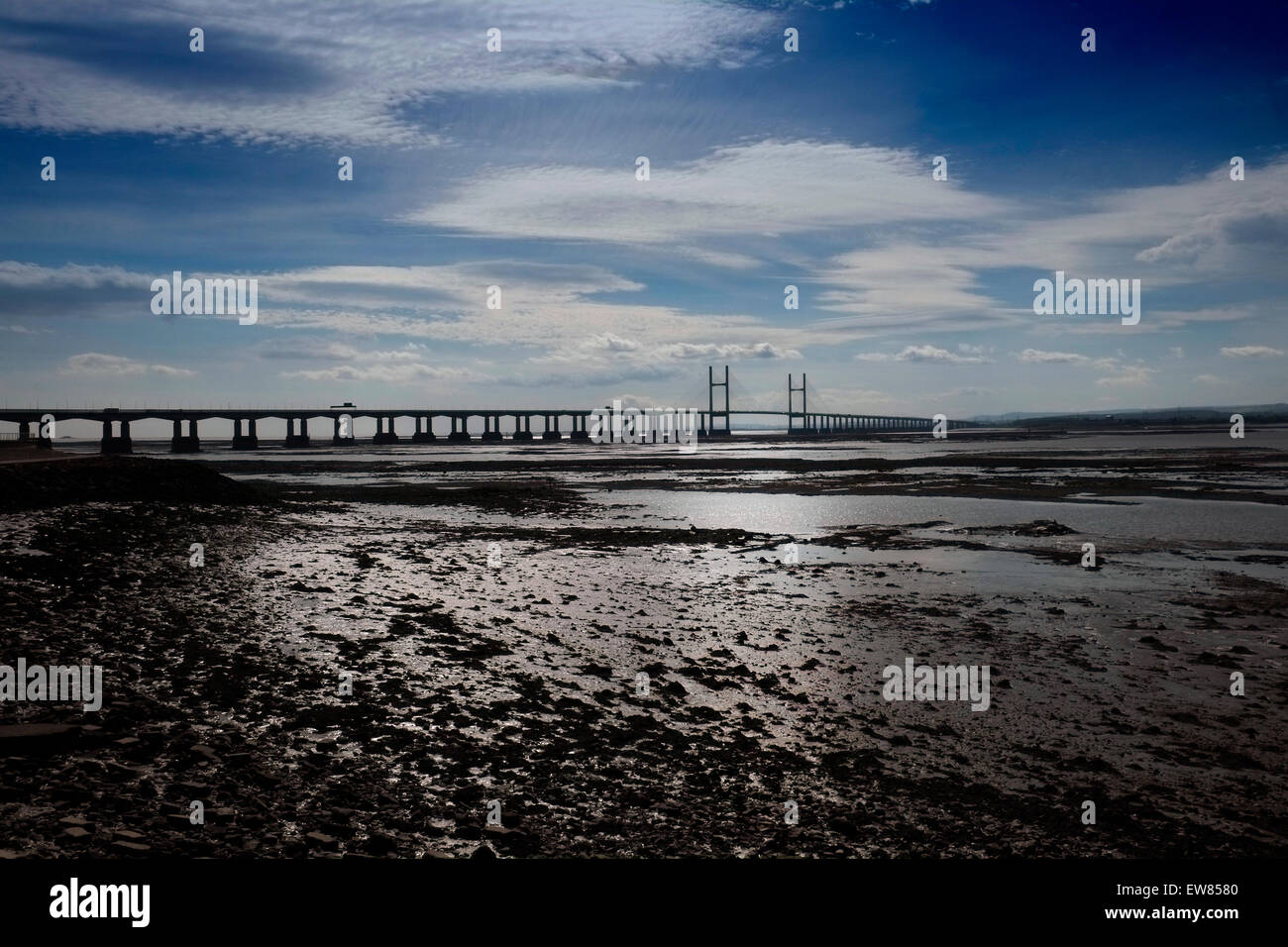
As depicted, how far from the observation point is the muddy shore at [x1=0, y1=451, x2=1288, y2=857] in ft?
20.1

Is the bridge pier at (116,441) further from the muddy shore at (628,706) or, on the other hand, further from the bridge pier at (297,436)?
the muddy shore at (628,706)

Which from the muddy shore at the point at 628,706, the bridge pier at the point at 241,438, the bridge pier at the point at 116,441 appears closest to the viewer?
the muddy shore at the point at 628,706

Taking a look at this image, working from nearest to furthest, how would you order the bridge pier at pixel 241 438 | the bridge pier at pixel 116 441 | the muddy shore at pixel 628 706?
1. the muddy shore at pixel 628 706
2. the bridge pier at pixel 116 441
3. the bridge pier at pixel 241 438

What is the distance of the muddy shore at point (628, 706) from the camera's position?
6121 millimetres

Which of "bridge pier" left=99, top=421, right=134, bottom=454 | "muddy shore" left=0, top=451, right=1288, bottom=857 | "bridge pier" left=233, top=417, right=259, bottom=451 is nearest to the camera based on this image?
"muddy shore" left=0, top=451, right=1288, bottom=857

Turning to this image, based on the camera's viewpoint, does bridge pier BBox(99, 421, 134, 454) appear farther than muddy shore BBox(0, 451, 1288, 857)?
Yes

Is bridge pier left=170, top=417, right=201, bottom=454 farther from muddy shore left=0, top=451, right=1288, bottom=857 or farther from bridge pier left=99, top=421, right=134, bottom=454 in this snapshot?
muddy shore left=0, top=451, right=1288, bottom=857

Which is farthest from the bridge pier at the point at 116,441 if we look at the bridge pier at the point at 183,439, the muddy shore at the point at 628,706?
the muddy shore at the point at 628,706

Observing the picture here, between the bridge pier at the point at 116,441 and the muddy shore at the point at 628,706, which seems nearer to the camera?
the muddy shore at the point at 628,706

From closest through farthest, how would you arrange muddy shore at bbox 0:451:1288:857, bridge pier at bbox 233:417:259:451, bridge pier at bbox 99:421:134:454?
muddy shore at bbox 0:451:1288:857
bridge pier at bbox 99:421:134:454
bridge pier at bbox 233:417:259:451

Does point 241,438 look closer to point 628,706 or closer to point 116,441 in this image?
point 116,441

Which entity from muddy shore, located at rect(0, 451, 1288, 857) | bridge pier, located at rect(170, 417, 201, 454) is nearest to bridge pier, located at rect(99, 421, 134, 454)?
bridge pier, located at rect(170, 417, 201, 454)

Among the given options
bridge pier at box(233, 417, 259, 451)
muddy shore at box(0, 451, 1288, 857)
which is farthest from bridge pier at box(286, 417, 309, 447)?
muddy shore at box(0, 451, 1288, 857)

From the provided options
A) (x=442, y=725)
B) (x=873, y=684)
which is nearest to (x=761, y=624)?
(x=873, y=684)
